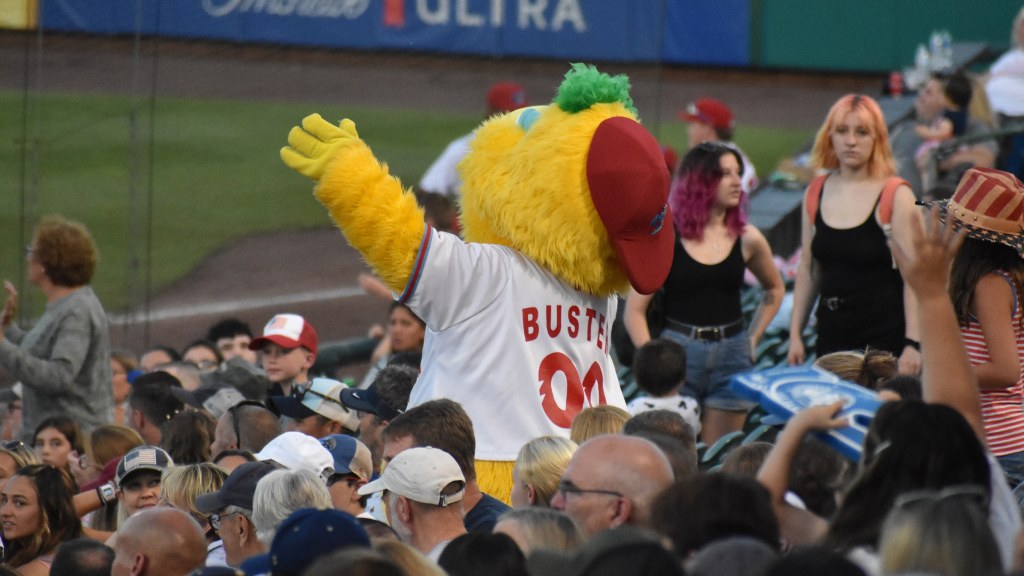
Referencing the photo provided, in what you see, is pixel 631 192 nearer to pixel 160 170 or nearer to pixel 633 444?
pixel 633 444

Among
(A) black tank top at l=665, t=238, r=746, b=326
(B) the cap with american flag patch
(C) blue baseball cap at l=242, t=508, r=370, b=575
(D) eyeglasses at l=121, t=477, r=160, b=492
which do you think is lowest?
(D) eyeglasses at l=121, t=477, r=160, b=492

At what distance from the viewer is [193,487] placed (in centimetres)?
474

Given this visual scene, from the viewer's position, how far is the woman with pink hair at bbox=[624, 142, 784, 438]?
6.85 meters

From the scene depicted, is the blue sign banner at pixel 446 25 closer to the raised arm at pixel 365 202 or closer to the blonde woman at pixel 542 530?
the raised arm at pixel 365 202

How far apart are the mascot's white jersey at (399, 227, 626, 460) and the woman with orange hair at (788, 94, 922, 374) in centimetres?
181

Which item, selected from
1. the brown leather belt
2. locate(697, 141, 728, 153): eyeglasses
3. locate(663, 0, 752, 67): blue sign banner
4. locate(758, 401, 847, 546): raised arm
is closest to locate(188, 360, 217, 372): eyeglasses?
the brown leather belt

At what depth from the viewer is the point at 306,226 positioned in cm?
1280

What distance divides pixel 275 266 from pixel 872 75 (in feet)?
26.7

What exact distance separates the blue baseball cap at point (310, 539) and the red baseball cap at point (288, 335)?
12.4 feet

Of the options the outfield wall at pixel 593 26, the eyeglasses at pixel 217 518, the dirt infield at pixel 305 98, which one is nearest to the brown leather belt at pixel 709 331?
the eyeglasses at pixel 217 518

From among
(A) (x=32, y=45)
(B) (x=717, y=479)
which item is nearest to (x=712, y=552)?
(B) (x=717, y=479)

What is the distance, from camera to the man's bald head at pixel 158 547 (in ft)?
13.4

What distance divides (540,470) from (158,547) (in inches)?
40.3

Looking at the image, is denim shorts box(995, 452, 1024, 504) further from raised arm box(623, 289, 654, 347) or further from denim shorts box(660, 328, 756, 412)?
raised arm box(623, 289, 654, 347)
